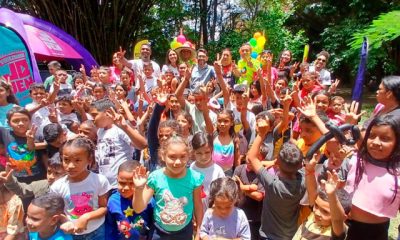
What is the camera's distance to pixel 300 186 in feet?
8.68

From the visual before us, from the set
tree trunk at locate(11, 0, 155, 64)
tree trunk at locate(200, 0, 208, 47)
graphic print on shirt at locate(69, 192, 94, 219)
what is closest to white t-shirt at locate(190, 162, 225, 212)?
graphic print on shirt at locate(69, 192, 94, 219)

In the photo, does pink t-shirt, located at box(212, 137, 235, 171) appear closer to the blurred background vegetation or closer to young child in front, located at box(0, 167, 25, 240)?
young child in front, located at box(0, 167, 25, 240)

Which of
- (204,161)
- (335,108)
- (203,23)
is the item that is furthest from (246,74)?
(203,23)

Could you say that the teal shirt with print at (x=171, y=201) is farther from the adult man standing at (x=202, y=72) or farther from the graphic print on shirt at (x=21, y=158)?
the adult man standing at (x=202, y=72)

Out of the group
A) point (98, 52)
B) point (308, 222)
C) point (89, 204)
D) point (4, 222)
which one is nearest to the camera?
point (308, 222)

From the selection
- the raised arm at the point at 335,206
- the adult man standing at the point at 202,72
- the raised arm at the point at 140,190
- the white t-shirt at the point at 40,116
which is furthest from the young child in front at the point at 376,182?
the adult man standing at the point at 202,72

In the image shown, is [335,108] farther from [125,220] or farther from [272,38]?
[272,38]

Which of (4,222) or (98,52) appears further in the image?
(98,52)

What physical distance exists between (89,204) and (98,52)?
9921mm

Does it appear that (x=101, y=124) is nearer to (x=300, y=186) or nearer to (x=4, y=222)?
(x=4, y=222)

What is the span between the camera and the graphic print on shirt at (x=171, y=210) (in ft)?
8.50

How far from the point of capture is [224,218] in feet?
8.69

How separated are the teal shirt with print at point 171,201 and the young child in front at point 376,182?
1.09 metres

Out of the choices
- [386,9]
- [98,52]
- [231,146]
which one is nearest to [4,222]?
[231,146]
